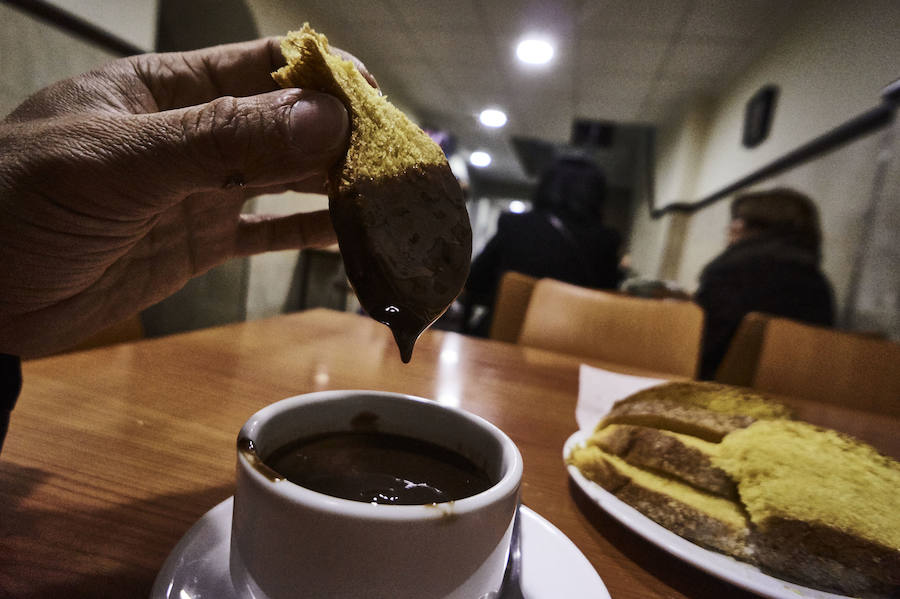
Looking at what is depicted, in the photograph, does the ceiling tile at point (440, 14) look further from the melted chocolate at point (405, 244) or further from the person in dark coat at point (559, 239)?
the melted chocolate at point (405, 244)

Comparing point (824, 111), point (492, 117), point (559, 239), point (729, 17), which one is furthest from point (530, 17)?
point (492, 117)

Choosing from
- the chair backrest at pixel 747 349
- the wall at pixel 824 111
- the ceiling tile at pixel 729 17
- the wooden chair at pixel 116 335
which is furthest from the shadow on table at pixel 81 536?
the ceiling tile at pixel 729 17

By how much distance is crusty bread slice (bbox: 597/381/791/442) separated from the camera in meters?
0.61

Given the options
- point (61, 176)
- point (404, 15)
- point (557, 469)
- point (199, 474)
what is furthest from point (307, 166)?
point (404, 15)

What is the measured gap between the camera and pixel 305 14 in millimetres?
3877

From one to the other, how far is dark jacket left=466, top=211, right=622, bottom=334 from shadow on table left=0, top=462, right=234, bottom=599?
2193mm

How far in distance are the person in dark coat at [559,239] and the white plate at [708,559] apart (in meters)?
2.08

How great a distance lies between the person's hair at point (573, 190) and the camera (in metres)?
2.61

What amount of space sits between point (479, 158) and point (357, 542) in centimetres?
967

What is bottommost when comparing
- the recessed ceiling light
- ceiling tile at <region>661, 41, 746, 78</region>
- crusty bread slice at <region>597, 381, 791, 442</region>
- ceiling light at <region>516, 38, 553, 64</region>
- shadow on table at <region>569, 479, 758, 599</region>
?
shadow on table at <region>569, 479, 758, 599</region>

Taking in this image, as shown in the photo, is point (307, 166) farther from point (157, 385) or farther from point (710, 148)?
point (710, 148)

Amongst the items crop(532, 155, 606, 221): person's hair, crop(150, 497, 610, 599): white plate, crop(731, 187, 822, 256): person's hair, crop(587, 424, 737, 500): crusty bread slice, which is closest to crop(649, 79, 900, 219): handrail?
crop(731, 187, 822, 256): person's hair

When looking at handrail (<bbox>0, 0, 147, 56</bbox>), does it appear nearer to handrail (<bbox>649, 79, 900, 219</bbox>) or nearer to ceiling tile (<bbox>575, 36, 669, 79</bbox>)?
ceiling tile (<bbox>575, 36, 669, 79</bbox>)

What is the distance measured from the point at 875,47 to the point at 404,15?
3.20m
